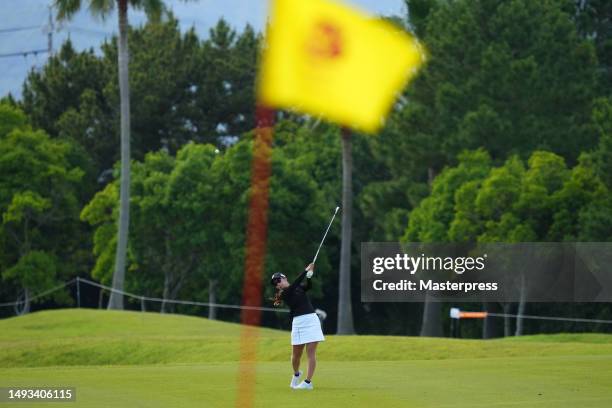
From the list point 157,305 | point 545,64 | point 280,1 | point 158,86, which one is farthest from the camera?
point 158,86

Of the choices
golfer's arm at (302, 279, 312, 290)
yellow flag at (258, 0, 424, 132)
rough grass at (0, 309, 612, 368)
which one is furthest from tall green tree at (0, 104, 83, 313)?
golfer's arm at (302, 279, 312, 290)

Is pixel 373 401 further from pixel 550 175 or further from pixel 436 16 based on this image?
pixel 436 16

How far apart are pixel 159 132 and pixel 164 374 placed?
72414mm

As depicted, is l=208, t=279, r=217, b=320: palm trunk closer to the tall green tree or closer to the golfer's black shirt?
the tall green tree

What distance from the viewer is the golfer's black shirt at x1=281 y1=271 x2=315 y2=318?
792 inches

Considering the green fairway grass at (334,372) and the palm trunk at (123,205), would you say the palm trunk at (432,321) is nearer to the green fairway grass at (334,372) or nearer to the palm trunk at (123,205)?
the palm trunk at (123,205)

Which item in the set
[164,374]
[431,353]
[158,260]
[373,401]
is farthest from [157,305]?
[373,401]

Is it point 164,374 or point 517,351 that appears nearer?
point 164,374

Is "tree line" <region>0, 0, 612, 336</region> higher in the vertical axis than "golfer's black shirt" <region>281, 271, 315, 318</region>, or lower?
higher

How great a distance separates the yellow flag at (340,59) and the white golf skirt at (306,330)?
28248mm

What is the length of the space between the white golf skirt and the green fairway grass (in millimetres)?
773

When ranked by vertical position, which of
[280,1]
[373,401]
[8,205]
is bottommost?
[373,401]

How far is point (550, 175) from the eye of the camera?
60.1m

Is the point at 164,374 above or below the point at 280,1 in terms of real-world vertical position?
below
